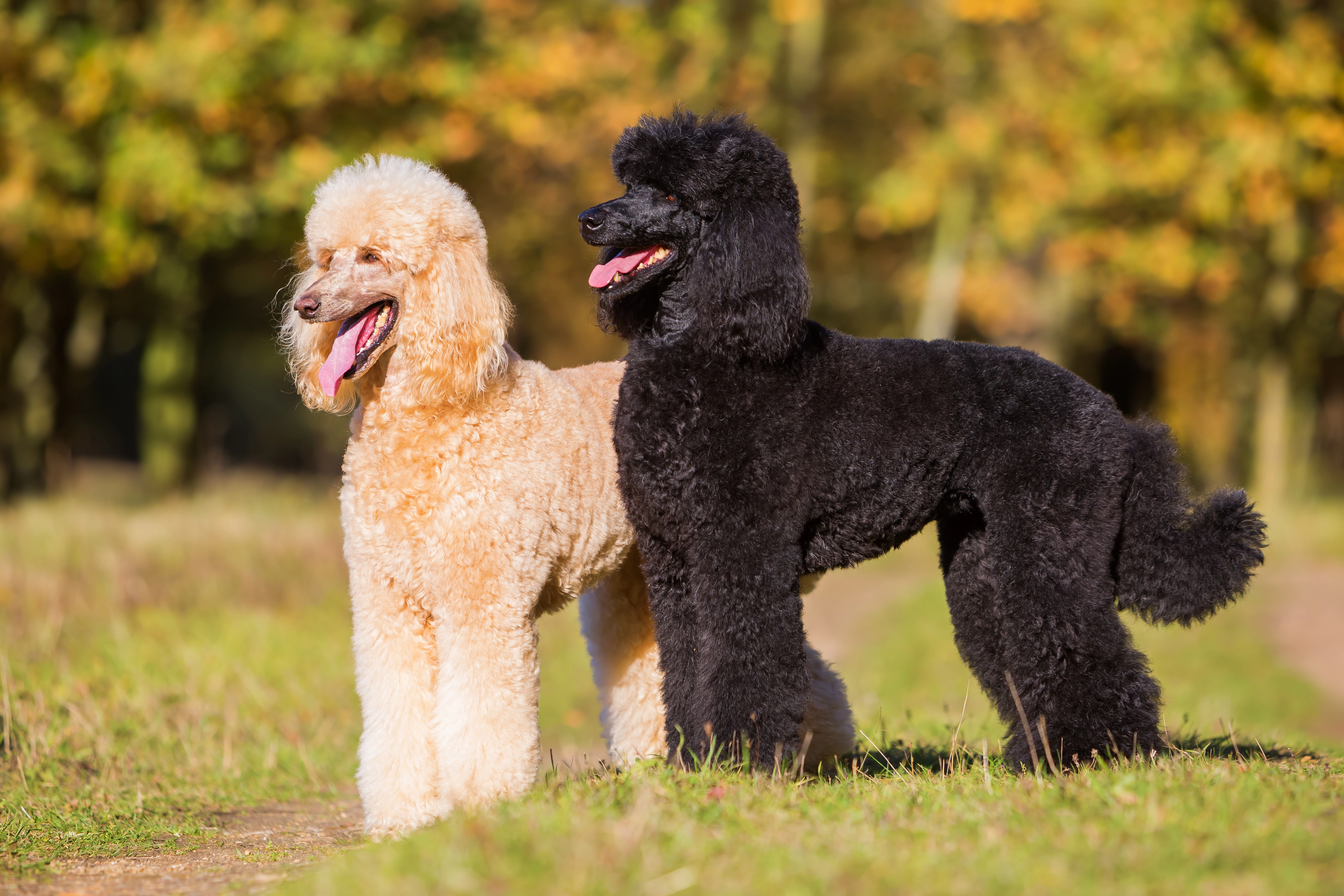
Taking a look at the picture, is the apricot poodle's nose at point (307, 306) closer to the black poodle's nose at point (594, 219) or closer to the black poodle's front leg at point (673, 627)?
the black poodle's nose at point (594, 219)

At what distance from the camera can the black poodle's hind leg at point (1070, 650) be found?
393 cm

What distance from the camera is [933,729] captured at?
18.6 feet

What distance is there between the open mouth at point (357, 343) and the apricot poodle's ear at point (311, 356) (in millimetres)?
114

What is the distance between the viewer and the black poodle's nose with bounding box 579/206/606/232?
12.5ft

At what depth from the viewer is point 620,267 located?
3.95 meters

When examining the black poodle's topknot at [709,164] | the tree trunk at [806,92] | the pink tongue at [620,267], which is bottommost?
the pink tongue at [620,267]

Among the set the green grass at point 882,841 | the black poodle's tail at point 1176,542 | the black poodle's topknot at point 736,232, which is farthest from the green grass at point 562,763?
the black poodle's topknot at point 736,232

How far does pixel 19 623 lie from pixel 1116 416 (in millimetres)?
6345

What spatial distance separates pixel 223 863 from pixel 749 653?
75.1 inches

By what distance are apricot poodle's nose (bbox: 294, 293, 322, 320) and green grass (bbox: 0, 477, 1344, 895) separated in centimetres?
167

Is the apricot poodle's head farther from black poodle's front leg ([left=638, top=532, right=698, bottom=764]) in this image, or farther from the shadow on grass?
the shadow on grass

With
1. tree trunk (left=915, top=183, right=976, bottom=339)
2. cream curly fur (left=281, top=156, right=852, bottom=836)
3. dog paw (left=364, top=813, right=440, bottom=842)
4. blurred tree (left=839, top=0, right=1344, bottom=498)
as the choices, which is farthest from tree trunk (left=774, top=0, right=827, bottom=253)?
dog paw (left=364, top=813, right=440, bottom=842)

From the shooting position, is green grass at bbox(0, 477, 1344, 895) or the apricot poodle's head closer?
green grass at bbox(0, 477, 1344, 895)

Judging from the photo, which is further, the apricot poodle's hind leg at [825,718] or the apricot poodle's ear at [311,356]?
the apricot poodle's hind leg at [825,718]
